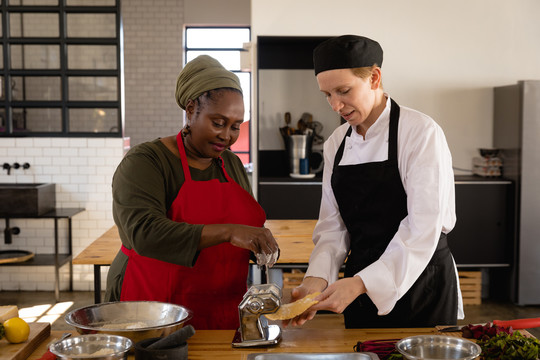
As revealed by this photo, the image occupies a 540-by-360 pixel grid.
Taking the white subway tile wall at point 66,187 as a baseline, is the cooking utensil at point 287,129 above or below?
above

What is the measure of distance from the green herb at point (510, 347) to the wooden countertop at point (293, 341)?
0.30 m

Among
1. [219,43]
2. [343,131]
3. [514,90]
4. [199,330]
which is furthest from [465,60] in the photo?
[219,43]

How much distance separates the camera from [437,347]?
62.8 inches

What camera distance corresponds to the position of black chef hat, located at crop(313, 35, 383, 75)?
197 centimetres

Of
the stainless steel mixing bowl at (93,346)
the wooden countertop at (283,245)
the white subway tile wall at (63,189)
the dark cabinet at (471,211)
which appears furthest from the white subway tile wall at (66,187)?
the stainless steel mixing bowl at (93,346)

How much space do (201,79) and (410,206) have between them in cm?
83

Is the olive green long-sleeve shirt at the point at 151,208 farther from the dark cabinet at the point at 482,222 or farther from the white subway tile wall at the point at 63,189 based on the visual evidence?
the white subway tile wall at the point at 63,189

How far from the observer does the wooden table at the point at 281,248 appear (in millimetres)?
3170

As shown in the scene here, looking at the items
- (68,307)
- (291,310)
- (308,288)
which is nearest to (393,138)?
(308,288)

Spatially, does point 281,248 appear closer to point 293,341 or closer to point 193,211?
point 193,211

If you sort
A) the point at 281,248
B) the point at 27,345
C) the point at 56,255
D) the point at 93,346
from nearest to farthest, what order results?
the point at 93,346 < the point at 27,345 < the point at 281,248 < the point at 56,255

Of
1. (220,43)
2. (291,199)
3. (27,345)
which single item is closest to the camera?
(27,345)

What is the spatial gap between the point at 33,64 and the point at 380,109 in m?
4.59

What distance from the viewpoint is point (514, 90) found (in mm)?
5328
